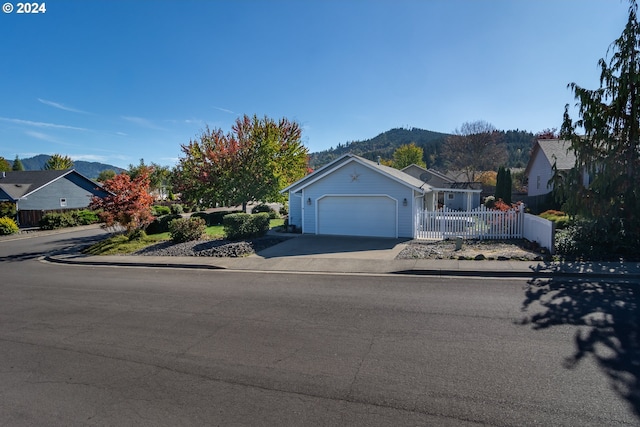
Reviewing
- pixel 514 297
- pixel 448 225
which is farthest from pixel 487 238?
pixel 514 297

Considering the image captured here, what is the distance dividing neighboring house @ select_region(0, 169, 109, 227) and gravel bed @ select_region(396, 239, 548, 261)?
3078 centimetres

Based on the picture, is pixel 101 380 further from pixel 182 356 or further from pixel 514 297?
pixel 514 297

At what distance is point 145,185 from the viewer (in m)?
19.4

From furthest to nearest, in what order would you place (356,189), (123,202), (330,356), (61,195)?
(61,195) → (123,202) → (356,189) → (330,356)

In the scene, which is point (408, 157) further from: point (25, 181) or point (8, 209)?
point (8, 209)

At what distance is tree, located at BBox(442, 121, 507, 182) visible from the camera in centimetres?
5191

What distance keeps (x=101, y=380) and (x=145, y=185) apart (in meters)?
16.7

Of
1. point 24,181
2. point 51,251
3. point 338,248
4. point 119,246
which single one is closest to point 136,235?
point 119,246

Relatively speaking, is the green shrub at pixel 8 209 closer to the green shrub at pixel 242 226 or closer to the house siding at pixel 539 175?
the green shrub at pixel 242 226

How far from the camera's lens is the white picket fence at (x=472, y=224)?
15406 millimetres

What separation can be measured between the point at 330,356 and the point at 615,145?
12207 millimetres

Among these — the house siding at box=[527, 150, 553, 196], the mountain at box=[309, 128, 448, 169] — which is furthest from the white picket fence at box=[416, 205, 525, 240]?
the mountain at box=[309, 128, 448, 169]

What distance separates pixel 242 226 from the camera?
1695cm

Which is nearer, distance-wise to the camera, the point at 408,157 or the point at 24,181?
the point at 24,181
